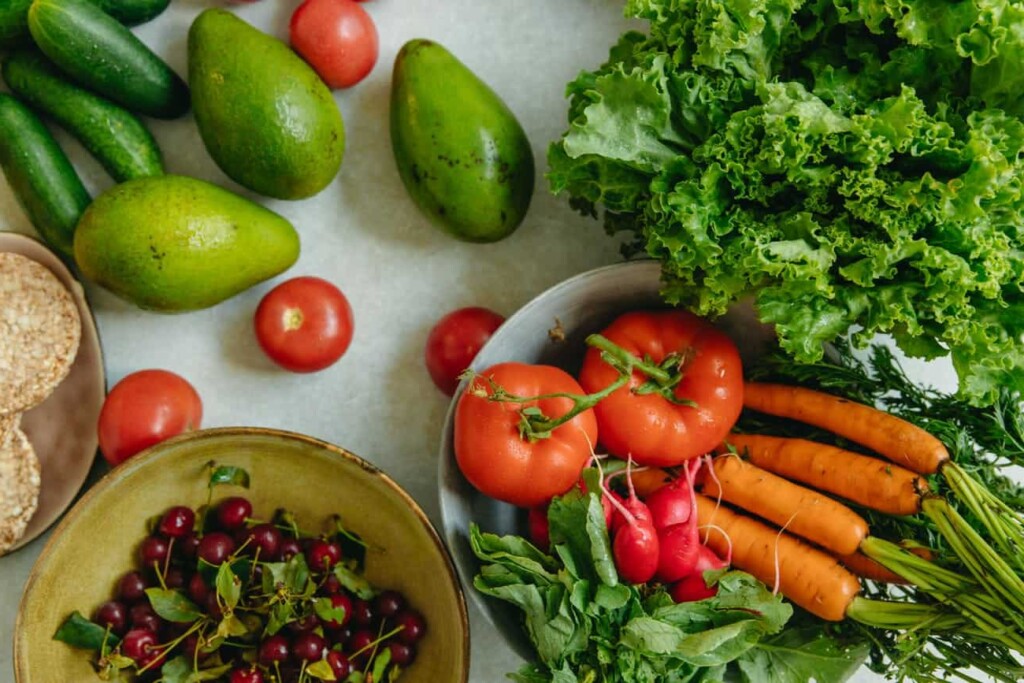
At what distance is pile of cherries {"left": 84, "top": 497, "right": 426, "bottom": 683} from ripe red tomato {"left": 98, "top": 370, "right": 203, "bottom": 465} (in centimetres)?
11

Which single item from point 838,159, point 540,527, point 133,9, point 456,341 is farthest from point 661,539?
point 133,9

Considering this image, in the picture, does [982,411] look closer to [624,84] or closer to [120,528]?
[624,84]

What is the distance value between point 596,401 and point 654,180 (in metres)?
0.27

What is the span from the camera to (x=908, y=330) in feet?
3.16

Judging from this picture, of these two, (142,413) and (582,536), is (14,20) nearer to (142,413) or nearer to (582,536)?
(142,413)

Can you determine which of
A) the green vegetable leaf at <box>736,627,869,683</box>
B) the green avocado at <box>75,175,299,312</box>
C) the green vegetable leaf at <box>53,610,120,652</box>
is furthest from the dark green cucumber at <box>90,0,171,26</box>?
the green vegetable leaf at <box>736,627,869,683</box>

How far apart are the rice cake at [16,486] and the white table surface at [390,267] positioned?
0.16 metres

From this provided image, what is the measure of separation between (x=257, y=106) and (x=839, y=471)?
0.88 metres

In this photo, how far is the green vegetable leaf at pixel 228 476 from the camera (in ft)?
3.91

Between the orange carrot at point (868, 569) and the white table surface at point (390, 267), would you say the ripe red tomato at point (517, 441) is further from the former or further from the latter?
the orange carrot at point (868, 569)

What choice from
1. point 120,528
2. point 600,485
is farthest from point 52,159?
point 600,485

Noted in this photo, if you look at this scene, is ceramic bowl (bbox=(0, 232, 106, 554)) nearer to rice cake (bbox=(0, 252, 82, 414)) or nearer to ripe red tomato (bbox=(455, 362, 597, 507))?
rice cake (bbox=(0, 252, 82, 414))

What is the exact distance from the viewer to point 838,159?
3.14ft

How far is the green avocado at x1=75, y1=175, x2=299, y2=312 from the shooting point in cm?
114
